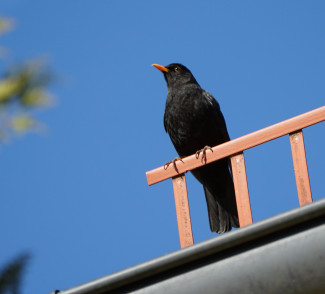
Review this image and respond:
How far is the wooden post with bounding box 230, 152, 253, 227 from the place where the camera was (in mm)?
2924

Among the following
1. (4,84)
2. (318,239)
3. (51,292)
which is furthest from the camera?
(51,292)

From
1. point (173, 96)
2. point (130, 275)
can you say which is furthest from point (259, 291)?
point (173, 96)

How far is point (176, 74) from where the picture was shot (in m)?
6.09

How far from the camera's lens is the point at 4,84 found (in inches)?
75.0

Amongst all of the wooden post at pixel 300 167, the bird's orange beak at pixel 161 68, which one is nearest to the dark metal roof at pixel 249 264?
the wooden post at pixel 300 167

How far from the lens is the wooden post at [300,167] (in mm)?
2748

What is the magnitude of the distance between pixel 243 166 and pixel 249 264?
785mm

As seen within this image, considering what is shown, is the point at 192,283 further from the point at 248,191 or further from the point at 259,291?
the point at 248,191

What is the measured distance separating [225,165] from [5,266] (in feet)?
12.0

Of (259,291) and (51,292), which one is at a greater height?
(51,292)

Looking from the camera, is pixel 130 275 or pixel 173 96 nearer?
pixel 130 275

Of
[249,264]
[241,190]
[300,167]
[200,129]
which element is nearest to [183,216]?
[241,190]

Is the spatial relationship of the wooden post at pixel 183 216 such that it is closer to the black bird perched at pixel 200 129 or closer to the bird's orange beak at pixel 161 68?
the black bird perched at pixel 200 129

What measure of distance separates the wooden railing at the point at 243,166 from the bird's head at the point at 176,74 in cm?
277
